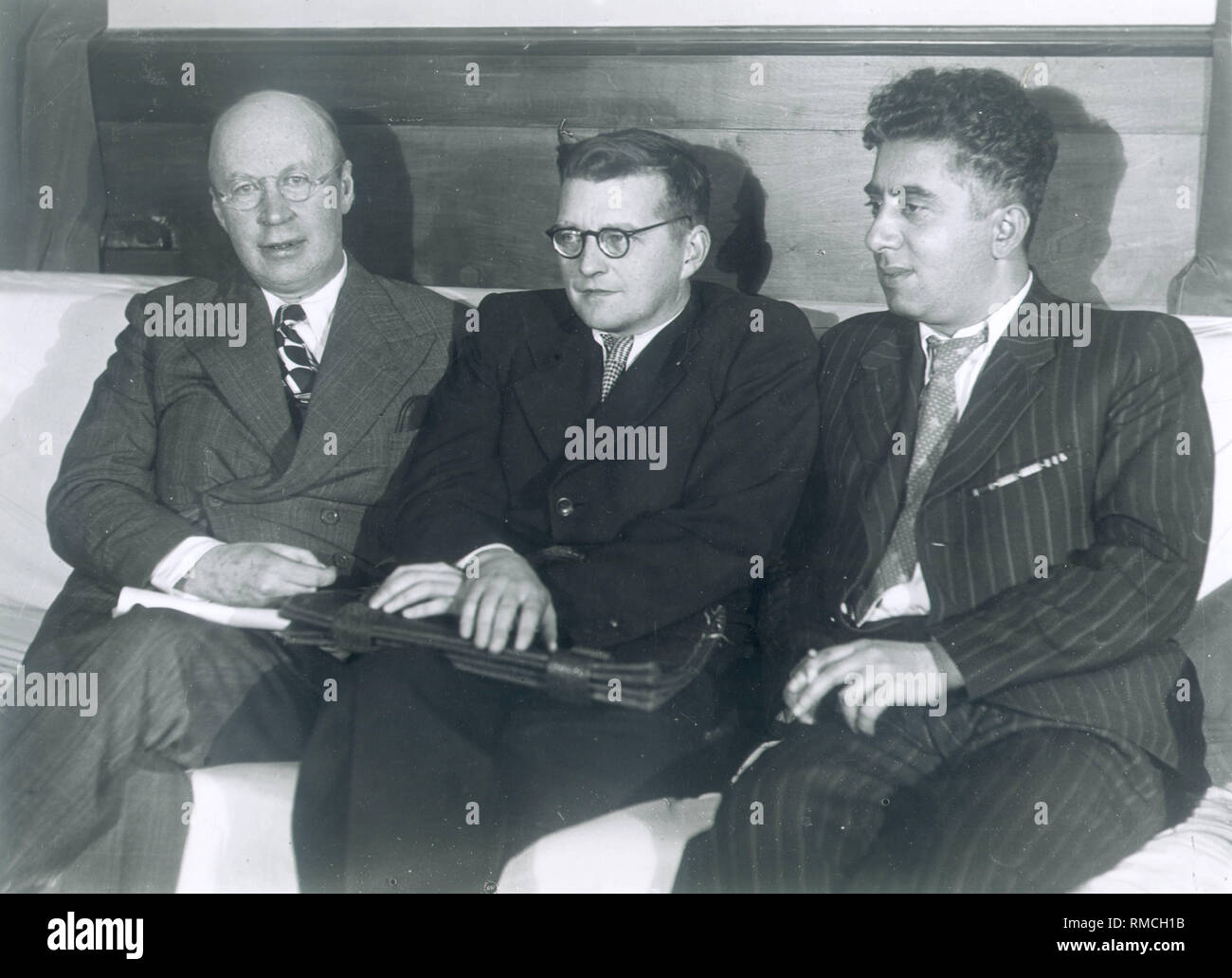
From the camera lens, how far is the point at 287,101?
1.94 meters

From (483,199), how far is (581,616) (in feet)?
2.98

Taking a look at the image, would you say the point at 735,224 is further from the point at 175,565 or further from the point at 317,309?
the point at 175,565

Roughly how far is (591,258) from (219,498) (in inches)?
28.5

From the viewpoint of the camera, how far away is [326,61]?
206 cm

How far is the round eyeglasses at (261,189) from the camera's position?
1.93 metres

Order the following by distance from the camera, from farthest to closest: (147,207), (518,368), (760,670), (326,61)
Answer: (147,207) → (326,61) → (518,368) → (760,670)

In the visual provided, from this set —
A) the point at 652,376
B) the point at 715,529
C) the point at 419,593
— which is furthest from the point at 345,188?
the point at 715,529

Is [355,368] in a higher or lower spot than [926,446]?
higher

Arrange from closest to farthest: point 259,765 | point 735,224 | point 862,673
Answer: point 862,673, point 259,765, point 735,224

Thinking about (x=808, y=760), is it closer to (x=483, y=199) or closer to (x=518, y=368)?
(x=518, y=368)

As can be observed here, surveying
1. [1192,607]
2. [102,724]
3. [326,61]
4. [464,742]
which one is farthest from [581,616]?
[326,61]

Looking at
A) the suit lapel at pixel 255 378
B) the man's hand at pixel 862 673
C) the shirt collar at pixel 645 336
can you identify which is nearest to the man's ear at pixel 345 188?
the suit lapel at pixel 255 378

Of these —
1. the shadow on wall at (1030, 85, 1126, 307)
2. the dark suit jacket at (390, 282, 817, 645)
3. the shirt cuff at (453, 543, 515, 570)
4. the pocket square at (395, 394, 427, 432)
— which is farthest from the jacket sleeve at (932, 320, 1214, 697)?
the pocket square at (395, 394, 427, 432)

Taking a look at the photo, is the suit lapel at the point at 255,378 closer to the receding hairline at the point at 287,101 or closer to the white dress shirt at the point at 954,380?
the receding hairline at the point at 287,101
